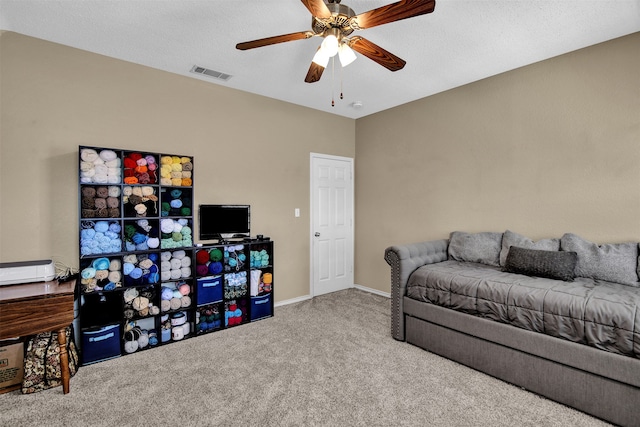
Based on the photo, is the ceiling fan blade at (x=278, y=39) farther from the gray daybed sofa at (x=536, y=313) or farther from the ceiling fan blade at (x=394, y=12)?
the gray daybed sofa at (x=536, y=313)

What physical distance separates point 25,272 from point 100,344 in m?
0.82

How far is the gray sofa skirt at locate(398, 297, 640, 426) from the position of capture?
194cm

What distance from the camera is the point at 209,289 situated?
11.0ft

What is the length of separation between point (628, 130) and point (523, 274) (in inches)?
59.3

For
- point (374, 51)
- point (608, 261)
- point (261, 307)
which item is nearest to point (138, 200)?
point (261, 307)

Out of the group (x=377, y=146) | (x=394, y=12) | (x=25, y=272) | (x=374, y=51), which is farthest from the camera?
(x=377, y=146)

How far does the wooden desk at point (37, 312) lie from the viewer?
82.9 inches

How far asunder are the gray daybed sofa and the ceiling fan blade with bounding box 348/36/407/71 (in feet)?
5.53

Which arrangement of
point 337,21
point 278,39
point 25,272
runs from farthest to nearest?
point 25,272
point 278,39
point 337,21

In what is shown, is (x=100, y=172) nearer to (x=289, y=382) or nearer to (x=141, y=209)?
(x=141, y=209)

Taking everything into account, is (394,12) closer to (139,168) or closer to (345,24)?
(345,24)

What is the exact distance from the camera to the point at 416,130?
434 cm

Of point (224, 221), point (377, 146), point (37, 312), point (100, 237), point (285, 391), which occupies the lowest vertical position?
point (285, 391)

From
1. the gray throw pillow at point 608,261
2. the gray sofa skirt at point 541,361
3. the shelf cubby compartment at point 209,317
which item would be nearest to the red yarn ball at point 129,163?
the shelf cubby compartment at point 209,317
